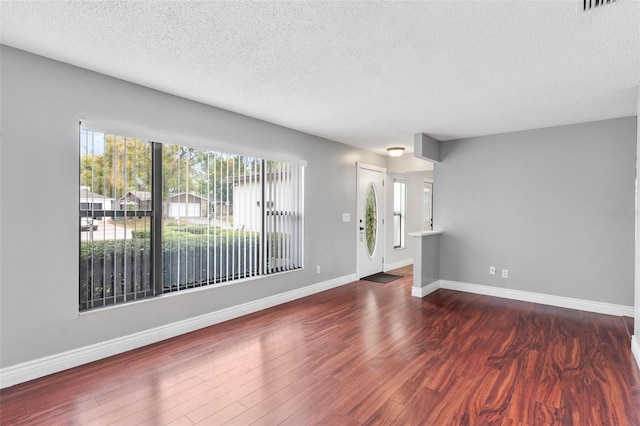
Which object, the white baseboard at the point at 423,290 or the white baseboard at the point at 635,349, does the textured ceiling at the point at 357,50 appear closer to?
the white baseboard at the point at 635,349

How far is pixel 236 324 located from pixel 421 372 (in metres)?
2.05

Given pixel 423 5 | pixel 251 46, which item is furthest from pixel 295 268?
pixel 423 5

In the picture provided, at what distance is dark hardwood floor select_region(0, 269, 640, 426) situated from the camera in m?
2.05

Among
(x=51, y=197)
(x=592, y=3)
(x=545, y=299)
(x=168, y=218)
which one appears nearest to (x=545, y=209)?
(x=545, y=299)

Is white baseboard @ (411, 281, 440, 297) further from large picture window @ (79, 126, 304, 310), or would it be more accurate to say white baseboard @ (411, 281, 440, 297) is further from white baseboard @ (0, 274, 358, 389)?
large picture window @ (79, 126, 304, 310)

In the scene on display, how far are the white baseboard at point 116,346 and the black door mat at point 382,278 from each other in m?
2.09

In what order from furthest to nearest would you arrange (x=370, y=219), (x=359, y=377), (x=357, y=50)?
(x=370, y=219) < (x=359, y=377) < (x=357, y=50)

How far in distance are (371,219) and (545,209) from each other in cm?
285

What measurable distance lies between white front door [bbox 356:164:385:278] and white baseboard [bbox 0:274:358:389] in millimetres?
2157

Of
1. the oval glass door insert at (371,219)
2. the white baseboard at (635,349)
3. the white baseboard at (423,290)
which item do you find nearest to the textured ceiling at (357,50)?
the white baseboard at (635,349)

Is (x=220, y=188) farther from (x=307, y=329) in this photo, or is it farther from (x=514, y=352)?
(x=514, y=352)

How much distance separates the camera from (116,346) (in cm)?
285

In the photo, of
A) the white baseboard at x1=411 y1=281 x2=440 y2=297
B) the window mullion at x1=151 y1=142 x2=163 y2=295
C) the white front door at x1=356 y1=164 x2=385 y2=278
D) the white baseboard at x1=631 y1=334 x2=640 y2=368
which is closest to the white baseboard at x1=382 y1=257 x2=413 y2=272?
the white front door at x1=356 y1=164 x2=385 y2=278

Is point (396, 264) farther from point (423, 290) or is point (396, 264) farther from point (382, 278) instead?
point (423, 290)
